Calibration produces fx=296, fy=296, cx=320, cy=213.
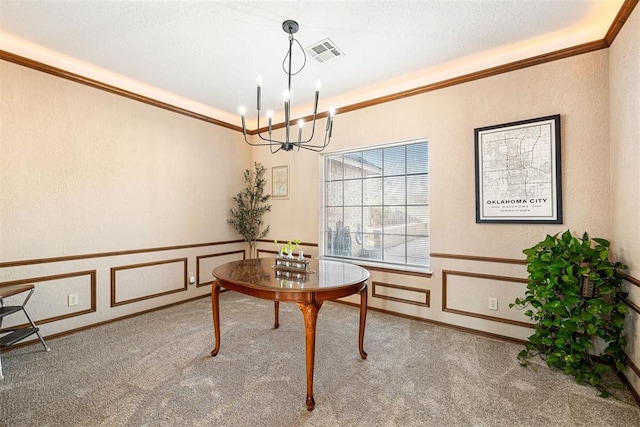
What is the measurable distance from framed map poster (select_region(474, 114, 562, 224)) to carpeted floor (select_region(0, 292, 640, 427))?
3.99ft

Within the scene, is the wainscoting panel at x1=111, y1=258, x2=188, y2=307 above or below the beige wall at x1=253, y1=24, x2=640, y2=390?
below

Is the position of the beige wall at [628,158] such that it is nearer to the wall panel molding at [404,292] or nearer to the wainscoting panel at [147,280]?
the wall panel molding at [404,292]

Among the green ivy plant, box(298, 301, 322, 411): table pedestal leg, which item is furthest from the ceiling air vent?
the green ivy plant

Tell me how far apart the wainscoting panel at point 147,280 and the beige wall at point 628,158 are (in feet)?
14.3

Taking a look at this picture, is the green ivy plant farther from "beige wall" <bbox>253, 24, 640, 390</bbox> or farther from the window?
the window

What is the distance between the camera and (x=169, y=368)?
228 cm

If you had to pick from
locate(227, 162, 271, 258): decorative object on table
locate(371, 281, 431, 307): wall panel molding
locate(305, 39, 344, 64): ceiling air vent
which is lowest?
locate(371, 281, 431, 307): wall panel molding

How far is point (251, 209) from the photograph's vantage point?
187 inches

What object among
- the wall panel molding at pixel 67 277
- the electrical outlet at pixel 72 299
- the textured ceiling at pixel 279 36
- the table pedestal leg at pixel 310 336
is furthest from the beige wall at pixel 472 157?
the electrical outlet at pixel 72 299

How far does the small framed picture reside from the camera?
176 inches

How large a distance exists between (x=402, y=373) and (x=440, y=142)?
2.28m

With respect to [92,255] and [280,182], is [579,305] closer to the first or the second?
[280,182]

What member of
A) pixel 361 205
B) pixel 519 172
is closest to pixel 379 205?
pixel 361 205

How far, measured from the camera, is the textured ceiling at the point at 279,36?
7.07ft
